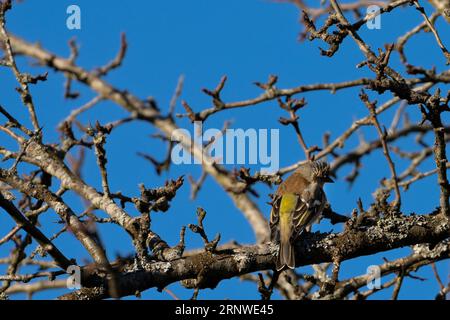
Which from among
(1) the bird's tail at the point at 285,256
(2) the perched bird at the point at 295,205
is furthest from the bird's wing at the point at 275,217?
(1) the bird's tail at the point at 285,256

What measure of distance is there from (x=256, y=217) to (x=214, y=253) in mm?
5427

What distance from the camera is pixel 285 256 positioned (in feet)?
19.1

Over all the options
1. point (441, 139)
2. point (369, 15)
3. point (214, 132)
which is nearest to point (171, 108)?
point (214, 132)

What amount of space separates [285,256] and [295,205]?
1.54m

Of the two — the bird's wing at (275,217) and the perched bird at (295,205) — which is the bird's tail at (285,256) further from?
the bird's wing at (275,217)

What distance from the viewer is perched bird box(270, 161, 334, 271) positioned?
5982mm

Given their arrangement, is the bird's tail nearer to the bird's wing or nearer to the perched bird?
the perched bird

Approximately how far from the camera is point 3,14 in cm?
683

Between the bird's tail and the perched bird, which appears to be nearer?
the bird's tail

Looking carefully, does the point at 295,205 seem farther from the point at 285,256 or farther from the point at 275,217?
the point at 285,256

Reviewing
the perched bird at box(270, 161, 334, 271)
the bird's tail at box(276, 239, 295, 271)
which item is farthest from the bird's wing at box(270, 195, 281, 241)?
the bird's tail at box(276, 239, 295, 271)

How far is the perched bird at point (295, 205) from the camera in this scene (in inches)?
235

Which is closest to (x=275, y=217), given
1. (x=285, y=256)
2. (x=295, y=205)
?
(x=295, y=205)
